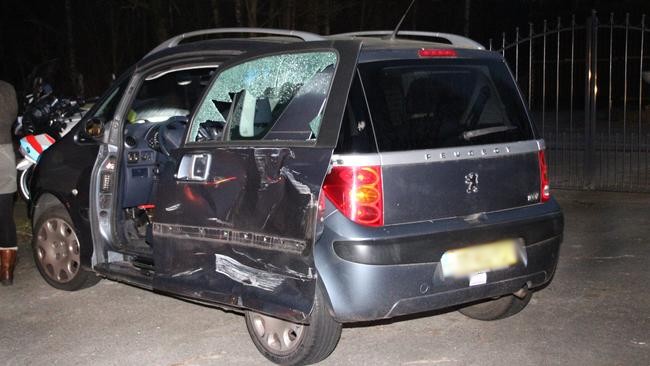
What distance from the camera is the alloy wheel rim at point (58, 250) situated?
255 inches

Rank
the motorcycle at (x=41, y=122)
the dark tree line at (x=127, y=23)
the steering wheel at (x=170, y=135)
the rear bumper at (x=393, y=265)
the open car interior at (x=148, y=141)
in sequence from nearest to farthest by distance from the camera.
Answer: the rear bumper at (x=393, y=265) < the steering wheel at (x=170, y=135) < the open car interior at (x=148, y=141) < the motorcycle at (x=41, y=122) < the dark tree line at (x=127, y=23)

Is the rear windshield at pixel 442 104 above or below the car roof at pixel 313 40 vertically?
below

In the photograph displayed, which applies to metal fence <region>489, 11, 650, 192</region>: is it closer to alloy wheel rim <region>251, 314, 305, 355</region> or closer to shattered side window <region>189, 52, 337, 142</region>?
shattered side window <region>189, 52, 337, 142</region>

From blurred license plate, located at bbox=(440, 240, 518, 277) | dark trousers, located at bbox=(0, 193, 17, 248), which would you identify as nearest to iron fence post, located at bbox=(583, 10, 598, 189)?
blurred license plate, located at bbox=(440, 240, 518, 277)

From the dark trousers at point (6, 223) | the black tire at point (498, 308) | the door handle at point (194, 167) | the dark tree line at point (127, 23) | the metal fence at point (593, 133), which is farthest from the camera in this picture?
the dark tree line at point (127, 23)

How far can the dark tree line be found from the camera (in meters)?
26.0

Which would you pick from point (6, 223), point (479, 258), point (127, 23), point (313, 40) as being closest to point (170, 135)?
point (313, 40)

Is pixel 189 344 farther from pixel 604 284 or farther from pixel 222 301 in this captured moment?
pixel 604 284

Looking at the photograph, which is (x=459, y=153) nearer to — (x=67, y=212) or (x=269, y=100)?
(x=269, y=100)

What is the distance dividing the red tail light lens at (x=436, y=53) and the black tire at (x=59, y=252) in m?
3.07

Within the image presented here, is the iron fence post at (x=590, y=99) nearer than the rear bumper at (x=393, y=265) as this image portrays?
No

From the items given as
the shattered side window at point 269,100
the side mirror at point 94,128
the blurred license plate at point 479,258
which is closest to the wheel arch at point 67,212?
the side mirror at point 94,128

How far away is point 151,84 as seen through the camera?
7.44m

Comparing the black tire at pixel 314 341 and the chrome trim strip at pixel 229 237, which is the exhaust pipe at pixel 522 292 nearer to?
the black tire at pixel 314 341
